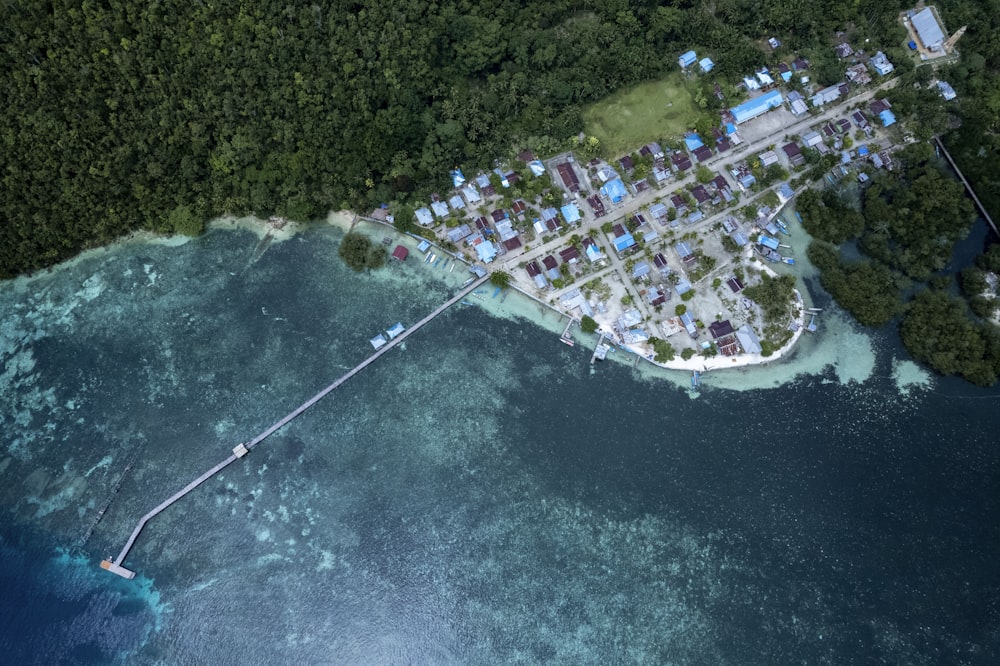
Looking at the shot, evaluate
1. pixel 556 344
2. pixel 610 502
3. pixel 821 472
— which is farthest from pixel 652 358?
pixel 821 472

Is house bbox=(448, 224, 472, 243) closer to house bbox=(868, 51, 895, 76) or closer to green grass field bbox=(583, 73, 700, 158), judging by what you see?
green grass field bbox=(583, 73, 700, 158)

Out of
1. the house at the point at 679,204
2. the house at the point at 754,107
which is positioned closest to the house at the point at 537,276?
the house at the point at 679,204

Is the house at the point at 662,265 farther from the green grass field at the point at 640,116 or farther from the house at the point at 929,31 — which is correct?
the house at the point at 929,31

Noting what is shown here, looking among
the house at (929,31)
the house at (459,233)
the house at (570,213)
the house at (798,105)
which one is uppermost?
the house at (459,233)

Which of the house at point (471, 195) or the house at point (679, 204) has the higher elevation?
the house at point (471, 195)

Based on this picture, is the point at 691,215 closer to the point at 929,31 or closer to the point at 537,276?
the point at 537,276
